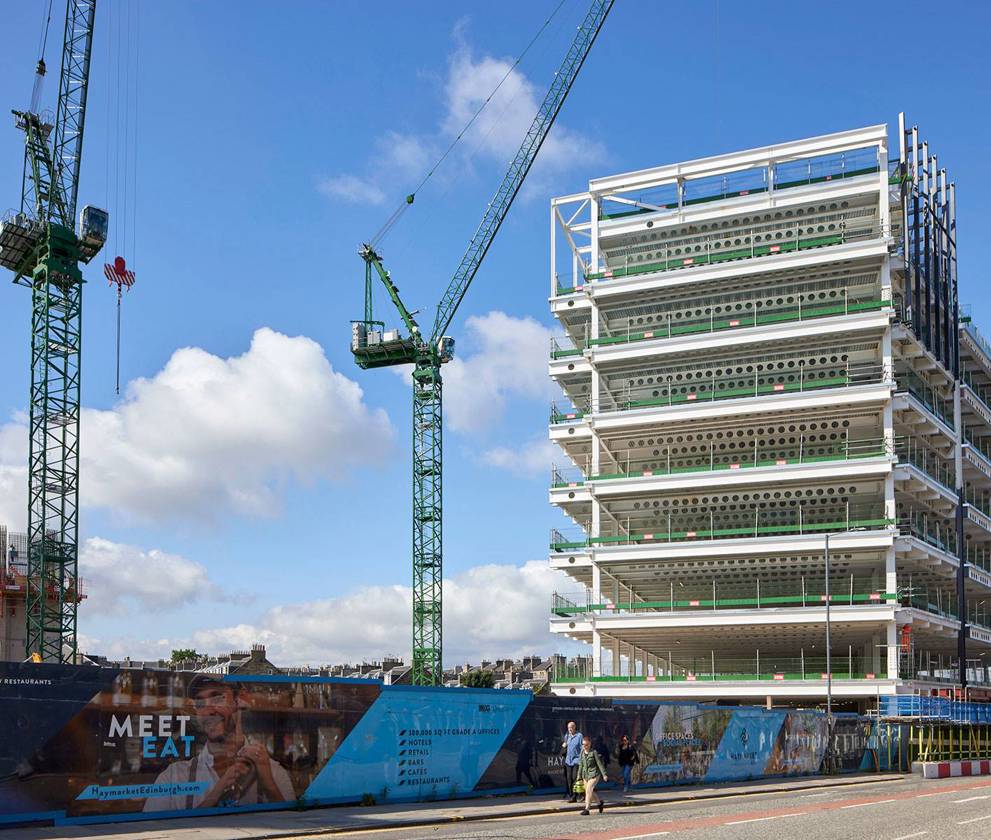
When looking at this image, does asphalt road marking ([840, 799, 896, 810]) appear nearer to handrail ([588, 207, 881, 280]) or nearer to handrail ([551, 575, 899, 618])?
handrail ([551, 575, 899, 618])

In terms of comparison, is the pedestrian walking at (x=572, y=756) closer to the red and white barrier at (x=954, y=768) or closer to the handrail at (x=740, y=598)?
the red and white barrier at (x=954, y=768)

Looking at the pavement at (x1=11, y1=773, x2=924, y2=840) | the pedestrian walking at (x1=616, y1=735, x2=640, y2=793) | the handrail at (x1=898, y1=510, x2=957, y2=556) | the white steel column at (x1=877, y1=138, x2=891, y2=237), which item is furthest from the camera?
the white steel column at (x1=877, y1=138, x2=891, y2=237)

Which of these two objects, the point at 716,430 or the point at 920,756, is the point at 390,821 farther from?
the point at 716,430

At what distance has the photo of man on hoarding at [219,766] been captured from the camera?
2250 centimetres

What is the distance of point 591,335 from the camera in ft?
237

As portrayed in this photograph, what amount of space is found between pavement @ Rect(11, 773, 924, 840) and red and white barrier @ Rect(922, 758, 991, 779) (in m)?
13.6

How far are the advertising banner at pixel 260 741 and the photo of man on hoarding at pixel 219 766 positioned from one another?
0.02 metres

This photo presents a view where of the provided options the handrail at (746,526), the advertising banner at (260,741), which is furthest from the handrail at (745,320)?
the advertising banner at (260,741)

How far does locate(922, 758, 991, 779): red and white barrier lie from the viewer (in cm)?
4519

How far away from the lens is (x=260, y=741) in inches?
942

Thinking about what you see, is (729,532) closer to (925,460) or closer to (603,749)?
(925,460)

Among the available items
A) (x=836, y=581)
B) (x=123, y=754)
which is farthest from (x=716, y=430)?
(x=123, y=754)

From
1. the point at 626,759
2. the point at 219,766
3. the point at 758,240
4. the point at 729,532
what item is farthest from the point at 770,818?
the point at 758,240

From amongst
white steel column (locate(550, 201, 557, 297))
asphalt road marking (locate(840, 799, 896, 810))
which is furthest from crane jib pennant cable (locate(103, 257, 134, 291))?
asphalt road marking (locate(840, 799, 896, 810))
